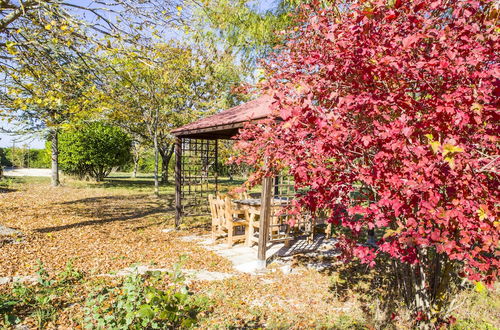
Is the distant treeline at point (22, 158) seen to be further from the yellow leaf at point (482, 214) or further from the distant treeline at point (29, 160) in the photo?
the yellow leaf at point (482, 214)

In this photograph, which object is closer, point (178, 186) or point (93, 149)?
point (178, 186)

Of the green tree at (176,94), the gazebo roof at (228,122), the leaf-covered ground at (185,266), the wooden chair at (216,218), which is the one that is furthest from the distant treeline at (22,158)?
the wooden chair at (216,218)

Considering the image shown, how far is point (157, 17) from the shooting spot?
6590 mm

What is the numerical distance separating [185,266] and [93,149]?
1639cm

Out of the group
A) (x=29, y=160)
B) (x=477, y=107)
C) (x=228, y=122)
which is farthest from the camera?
(x=29, y=160)

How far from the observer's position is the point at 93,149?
19.2 meters

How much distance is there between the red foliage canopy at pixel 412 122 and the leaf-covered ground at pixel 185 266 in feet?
4.83

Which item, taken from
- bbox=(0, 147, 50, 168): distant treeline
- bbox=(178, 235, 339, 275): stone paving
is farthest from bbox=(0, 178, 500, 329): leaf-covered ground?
bbox=(0, 147, 50, 168): distant treeline

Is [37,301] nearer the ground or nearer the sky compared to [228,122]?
nearer the ground

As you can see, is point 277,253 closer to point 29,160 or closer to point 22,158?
point 22,158

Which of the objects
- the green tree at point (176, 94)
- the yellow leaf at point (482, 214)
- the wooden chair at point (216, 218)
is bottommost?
the wooden chair at point (216, 218)

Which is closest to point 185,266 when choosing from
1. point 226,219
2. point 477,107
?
point 226,219

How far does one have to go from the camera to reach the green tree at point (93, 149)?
62.2 ft

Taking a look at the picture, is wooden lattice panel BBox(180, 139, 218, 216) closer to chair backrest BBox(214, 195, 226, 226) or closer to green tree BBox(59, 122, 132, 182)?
chair backrest BBox(214, 195, 226, 226)
